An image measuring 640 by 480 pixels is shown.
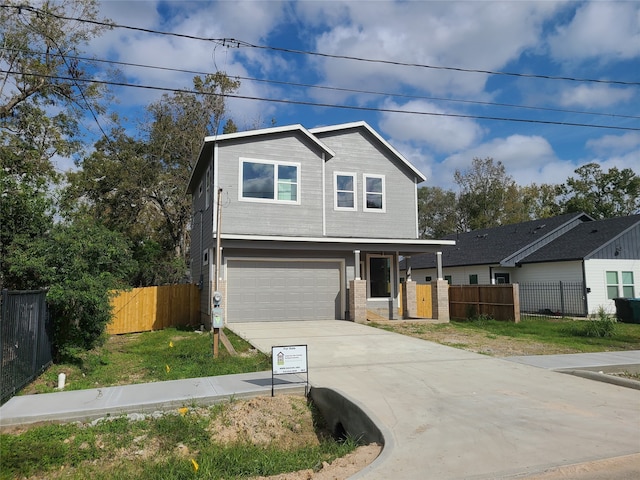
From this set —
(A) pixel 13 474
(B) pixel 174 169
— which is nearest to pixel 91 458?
(A) pixel 13 474

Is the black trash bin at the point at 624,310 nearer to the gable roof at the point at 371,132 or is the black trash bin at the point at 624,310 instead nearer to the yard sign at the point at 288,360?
the gable roof at the point at 371,132

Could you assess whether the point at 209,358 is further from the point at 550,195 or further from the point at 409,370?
the point at 550,195

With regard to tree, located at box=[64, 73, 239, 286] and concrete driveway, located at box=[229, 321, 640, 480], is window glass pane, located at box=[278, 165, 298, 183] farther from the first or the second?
tree, located at box=[64, 73, 239, 286]

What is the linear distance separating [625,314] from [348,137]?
48.0 ft

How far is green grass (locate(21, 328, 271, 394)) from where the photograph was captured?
8.57 metres

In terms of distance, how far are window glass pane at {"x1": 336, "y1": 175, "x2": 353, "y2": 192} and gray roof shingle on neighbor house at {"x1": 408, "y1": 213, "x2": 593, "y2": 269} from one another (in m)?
11.7

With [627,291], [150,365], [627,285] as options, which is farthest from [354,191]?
[627,291]

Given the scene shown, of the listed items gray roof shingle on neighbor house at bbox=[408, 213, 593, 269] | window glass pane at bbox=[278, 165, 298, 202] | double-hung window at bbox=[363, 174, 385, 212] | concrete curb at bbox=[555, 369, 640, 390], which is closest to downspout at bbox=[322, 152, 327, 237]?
window glass pane at bbox=[278, 165, 298, 202]

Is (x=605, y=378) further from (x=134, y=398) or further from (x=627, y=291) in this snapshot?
(x=627, y=291)

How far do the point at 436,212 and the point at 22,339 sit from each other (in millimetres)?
51504

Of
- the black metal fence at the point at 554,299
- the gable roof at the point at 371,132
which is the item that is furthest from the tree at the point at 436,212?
the gable roof at the point at 371,132

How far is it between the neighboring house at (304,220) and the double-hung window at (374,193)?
46 mm

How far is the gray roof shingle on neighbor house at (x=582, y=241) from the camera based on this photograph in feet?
76.9

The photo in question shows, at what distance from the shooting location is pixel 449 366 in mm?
9188
